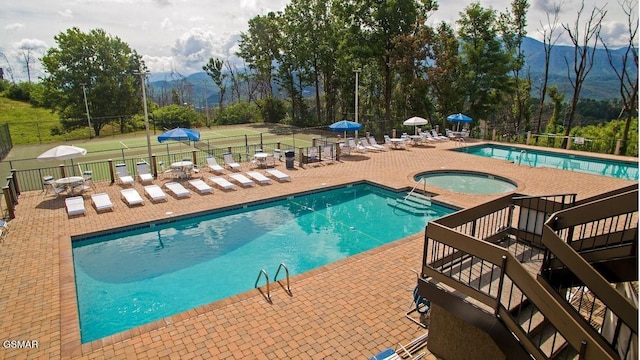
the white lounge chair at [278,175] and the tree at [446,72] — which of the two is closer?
the white lounge chair at [278,175]

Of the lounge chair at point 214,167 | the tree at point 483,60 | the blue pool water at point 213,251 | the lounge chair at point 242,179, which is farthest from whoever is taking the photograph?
the tree at point 483,60

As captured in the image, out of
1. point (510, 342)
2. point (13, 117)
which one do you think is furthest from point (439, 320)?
point (13, 117)

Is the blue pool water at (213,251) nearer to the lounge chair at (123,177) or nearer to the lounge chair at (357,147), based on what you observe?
the lounge chair at (123,177)

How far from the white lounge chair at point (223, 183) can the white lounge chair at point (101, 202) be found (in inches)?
140

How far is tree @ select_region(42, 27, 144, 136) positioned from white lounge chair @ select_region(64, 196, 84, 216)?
2657 centimetres

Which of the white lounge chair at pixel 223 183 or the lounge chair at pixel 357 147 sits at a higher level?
the lounge chair at pixel 357 147

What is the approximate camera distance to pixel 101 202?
11.5m

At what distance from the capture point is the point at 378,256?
A: 8.11 meters

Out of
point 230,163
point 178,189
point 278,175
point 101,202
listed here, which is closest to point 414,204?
point 278,175

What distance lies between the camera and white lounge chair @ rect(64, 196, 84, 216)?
10891mm

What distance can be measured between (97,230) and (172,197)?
3.04 m

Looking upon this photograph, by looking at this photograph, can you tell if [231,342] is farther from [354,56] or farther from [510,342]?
[354,56]

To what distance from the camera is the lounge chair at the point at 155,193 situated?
12219 millimetres

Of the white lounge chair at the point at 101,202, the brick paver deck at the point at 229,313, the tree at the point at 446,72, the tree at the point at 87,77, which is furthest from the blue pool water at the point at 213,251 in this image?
the tree at the point at 87,77
